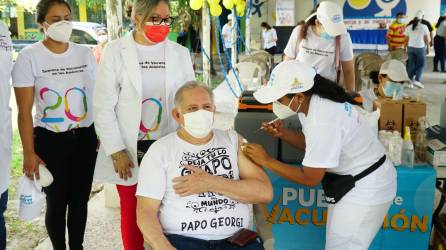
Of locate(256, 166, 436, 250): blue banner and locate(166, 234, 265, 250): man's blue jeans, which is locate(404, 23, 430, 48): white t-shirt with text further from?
locate(166, 234, 265, 250): man's blue jeans

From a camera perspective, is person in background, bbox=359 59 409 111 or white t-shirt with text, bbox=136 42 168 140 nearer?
white t-shirt with text, bbox=136 42 168 140

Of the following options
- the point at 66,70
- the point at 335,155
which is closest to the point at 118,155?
the point at 66,70

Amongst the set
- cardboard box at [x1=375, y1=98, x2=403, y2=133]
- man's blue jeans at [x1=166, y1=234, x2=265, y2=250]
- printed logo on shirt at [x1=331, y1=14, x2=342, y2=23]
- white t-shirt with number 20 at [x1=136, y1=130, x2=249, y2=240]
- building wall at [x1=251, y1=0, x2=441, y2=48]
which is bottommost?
man's blue jeans at [x1=166, y1=234, x2=265, y2=250]

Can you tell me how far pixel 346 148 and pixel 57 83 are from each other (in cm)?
138

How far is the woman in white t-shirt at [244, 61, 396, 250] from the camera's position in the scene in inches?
72.1

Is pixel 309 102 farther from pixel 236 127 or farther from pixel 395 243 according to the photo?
pixel 395 243

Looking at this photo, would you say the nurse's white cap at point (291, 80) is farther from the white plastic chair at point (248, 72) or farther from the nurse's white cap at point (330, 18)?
the white plastic chair at point (248, 72)

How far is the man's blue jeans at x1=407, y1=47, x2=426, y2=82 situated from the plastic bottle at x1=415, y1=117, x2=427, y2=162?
26.4 feet

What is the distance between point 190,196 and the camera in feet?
6.22

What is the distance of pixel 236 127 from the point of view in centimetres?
265

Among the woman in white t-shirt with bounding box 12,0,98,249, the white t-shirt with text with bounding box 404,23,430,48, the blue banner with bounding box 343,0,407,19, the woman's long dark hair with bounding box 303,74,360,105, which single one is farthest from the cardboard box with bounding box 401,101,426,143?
the blue banner with bounding box 343,0,407,19

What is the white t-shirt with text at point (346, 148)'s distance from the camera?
182 cm

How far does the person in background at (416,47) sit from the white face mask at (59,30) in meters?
8.86

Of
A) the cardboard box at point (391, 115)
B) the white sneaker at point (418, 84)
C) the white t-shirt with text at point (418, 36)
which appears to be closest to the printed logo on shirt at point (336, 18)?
the cardboard box at point (391, 115)
